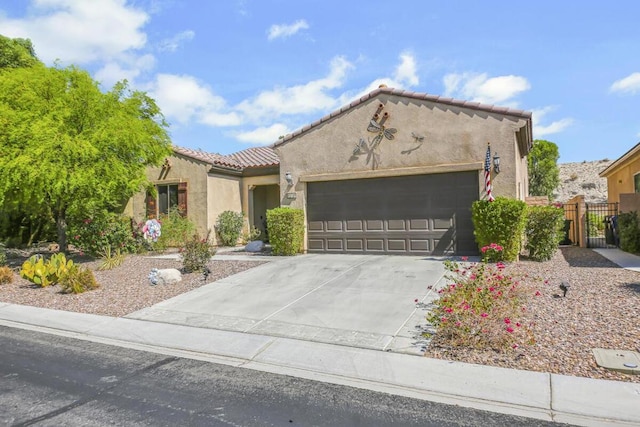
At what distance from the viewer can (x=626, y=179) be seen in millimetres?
17594

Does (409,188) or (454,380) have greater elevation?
(409,188)

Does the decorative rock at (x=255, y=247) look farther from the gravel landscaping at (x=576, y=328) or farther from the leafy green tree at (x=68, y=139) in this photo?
the gravel landscaping at (x=576, y=328)

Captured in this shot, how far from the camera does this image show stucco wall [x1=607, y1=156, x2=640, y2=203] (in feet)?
53.2

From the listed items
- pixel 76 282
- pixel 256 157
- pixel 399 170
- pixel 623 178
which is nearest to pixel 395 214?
pixel 399 170

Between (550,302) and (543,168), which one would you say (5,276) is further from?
(543,168)

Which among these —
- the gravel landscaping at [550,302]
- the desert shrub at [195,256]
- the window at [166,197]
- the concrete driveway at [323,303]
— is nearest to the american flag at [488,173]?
the gravel landscaping at [550,302]

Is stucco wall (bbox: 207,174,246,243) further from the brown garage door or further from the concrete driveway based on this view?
the concrete driveway

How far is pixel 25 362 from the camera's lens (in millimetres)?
5156

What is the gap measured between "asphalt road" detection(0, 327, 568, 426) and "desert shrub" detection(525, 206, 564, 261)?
786cm

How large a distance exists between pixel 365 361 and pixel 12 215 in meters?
20.2

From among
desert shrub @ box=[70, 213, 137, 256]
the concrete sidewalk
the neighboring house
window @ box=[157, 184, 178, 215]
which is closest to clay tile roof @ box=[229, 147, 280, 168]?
window @ box=[157, 184, 178, 215]

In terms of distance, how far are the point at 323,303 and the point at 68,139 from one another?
8.38 m

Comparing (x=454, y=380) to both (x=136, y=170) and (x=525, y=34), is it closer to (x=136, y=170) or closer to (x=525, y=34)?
(x=525, y=34)

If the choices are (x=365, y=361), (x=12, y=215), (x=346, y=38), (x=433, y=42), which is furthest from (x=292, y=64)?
(x=12, y=215)
